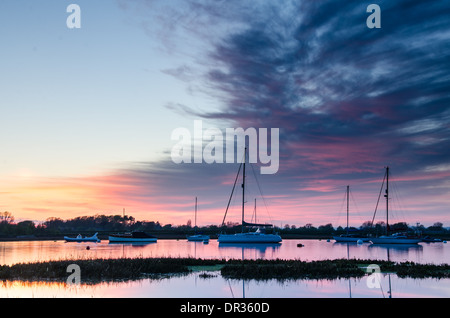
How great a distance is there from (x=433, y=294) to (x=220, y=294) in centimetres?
1416

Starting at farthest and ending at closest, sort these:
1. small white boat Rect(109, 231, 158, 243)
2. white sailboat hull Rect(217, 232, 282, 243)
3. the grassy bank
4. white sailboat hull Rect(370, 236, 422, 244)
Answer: small white boat Rect(109, 231, 158, 243), white sailboat hull Rect(370, 236, 422, 244), white sailboat hull Rect(217, 232, 282, 243), the grassy bank

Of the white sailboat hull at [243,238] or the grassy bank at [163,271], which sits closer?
the grassy bank at [163,271]

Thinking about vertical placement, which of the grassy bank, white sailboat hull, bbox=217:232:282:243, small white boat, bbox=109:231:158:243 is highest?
the grassy bank

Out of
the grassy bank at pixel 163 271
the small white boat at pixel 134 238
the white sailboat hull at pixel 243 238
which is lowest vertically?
the small white boat at pixel 134 238

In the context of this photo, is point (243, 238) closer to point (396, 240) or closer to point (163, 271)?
point (396, 240)

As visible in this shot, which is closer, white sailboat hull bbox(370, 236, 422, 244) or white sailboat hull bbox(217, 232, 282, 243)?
white sailboat hull bbox(217, 232, 282, 243)

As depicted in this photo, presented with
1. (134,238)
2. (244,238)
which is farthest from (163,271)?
(134,238)

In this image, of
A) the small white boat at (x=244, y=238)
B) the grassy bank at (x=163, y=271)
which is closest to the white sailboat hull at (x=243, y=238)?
the small white boat at (x=244, y=238)

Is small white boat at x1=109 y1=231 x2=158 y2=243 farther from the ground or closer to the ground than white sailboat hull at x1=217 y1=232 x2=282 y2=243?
closer to the ground

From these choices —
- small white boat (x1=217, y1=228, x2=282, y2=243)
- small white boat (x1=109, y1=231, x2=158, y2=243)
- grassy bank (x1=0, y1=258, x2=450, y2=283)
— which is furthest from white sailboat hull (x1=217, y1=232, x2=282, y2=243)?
grassy bank (x1=0, y1=258, x2=450, y2=283)

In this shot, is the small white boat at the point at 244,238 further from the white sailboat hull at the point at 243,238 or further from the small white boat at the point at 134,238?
the small white boat at the point at 134,238

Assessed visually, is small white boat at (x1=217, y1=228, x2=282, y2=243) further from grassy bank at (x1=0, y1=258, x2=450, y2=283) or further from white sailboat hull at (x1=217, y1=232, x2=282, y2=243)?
grassy bank at (x1=0, y1=258, x2=450, y2=283)
